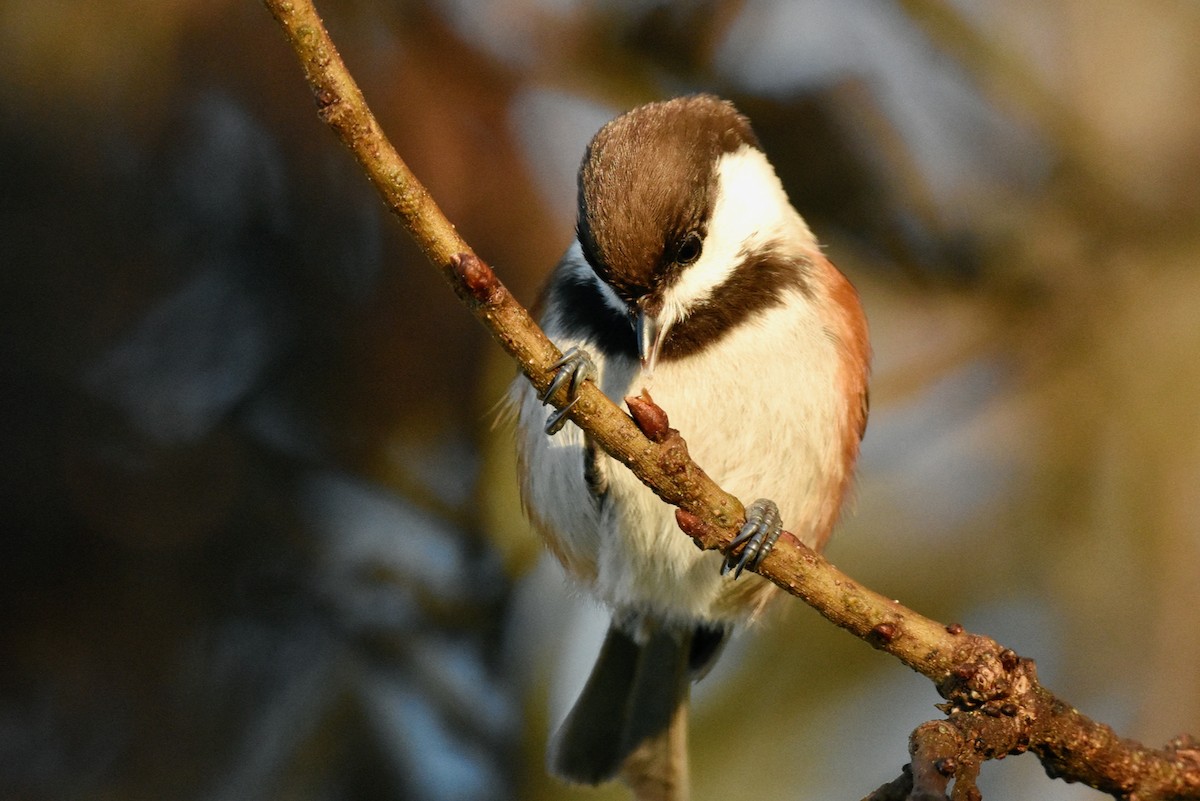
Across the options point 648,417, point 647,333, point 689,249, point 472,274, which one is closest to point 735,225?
point 689,249

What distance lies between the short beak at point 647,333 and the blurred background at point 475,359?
1.45 m

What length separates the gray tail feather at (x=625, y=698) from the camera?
3.57 m

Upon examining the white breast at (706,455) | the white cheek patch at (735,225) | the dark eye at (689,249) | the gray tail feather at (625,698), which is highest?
the white cheek patch at (735,225)

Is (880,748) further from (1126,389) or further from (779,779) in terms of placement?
(1126,389)

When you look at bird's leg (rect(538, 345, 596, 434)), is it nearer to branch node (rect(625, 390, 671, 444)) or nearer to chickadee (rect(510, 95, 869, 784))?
branch node (rect(625, 390, 671, 444))

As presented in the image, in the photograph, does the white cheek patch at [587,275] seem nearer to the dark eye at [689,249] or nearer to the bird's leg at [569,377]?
the dark eye at [689,249]

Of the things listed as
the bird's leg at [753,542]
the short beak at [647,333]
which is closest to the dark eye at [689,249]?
the short beak at [647,333]

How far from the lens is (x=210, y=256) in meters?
4.10

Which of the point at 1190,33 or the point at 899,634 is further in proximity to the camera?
the point at 1190,33

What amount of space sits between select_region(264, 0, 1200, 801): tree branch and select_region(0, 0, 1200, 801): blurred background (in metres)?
1.70

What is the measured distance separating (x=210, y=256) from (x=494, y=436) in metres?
1.18

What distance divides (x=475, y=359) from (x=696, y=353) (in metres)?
Result: 1.52

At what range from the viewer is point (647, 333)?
8.39ft

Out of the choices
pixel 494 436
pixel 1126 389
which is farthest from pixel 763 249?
pixel 1126 389
